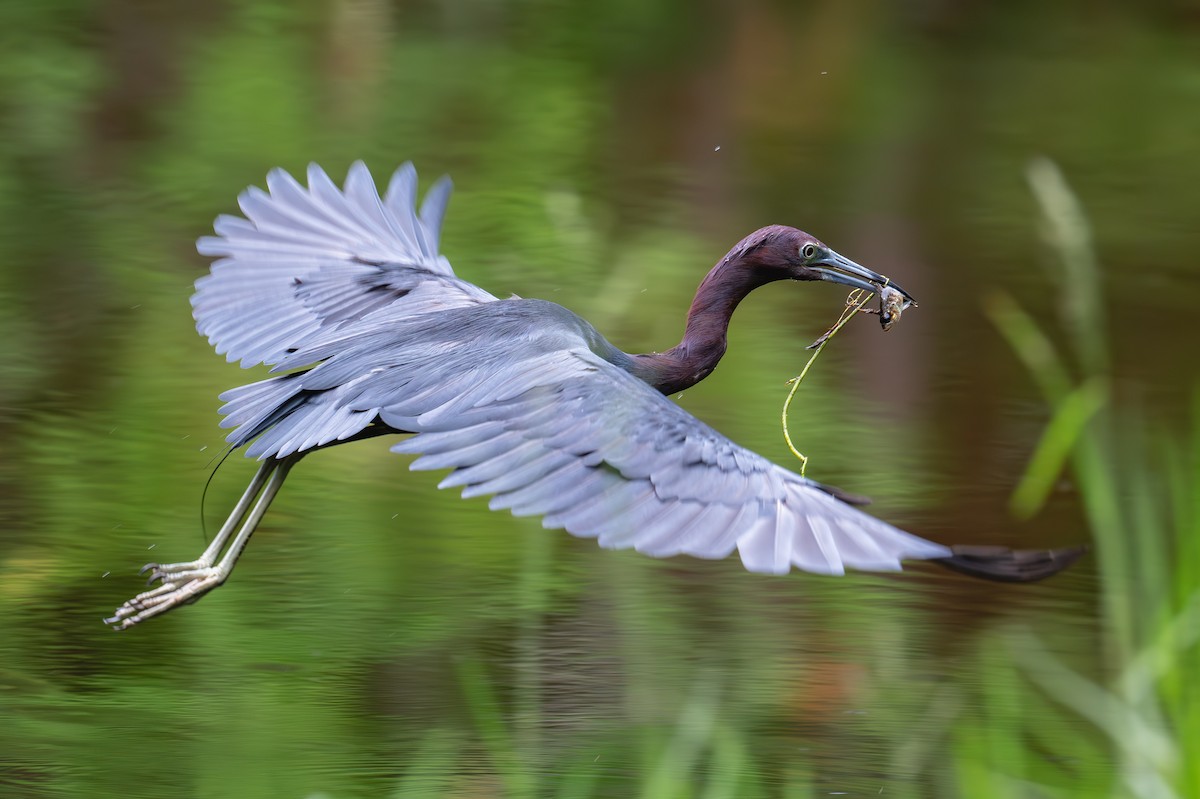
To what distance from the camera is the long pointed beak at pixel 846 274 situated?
16.0 ft

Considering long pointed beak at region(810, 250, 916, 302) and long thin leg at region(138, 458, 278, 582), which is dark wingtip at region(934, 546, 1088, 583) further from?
long thin leg at region(138, 458, 278, 582)

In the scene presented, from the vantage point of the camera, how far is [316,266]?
5215mm

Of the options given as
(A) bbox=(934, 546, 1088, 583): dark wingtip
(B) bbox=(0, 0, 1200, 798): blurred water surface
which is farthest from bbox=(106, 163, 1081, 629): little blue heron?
(B) bbox=(0, 0, 1200, 798): blurred water surface

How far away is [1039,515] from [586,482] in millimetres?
2877

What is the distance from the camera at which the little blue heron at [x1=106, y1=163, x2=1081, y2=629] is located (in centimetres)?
354

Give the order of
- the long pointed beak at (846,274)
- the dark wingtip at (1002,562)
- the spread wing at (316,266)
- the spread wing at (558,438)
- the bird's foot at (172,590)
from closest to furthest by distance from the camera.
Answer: the dark wingtip at (1002,562), the spread wing at (558,438), the bird's foot at (172,590), the long pointed beak at (846,274), the spread wing at (316,266)

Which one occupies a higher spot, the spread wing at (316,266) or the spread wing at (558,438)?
the spread wing at (558,438)

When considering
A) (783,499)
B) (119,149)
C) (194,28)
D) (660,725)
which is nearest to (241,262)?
(660,725)

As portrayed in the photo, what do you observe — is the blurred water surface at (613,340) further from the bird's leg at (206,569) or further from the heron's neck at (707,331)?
the heron's neck at (707,331)

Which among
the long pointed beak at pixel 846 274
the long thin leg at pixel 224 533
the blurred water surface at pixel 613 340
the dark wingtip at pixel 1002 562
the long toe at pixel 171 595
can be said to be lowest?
the blurred water surface at pixel 613 340

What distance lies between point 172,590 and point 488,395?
1.17 metres

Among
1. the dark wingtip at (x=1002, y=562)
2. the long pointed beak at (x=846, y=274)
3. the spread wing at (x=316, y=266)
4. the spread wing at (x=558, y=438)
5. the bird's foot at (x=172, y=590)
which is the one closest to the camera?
the dark wingtip at (x=1002, y=562)

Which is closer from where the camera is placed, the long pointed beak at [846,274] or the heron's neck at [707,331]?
the long pointed beak at [846,274]

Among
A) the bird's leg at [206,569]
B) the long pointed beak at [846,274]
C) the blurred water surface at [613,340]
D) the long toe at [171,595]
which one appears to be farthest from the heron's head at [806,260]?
the long toe at [171,595]
